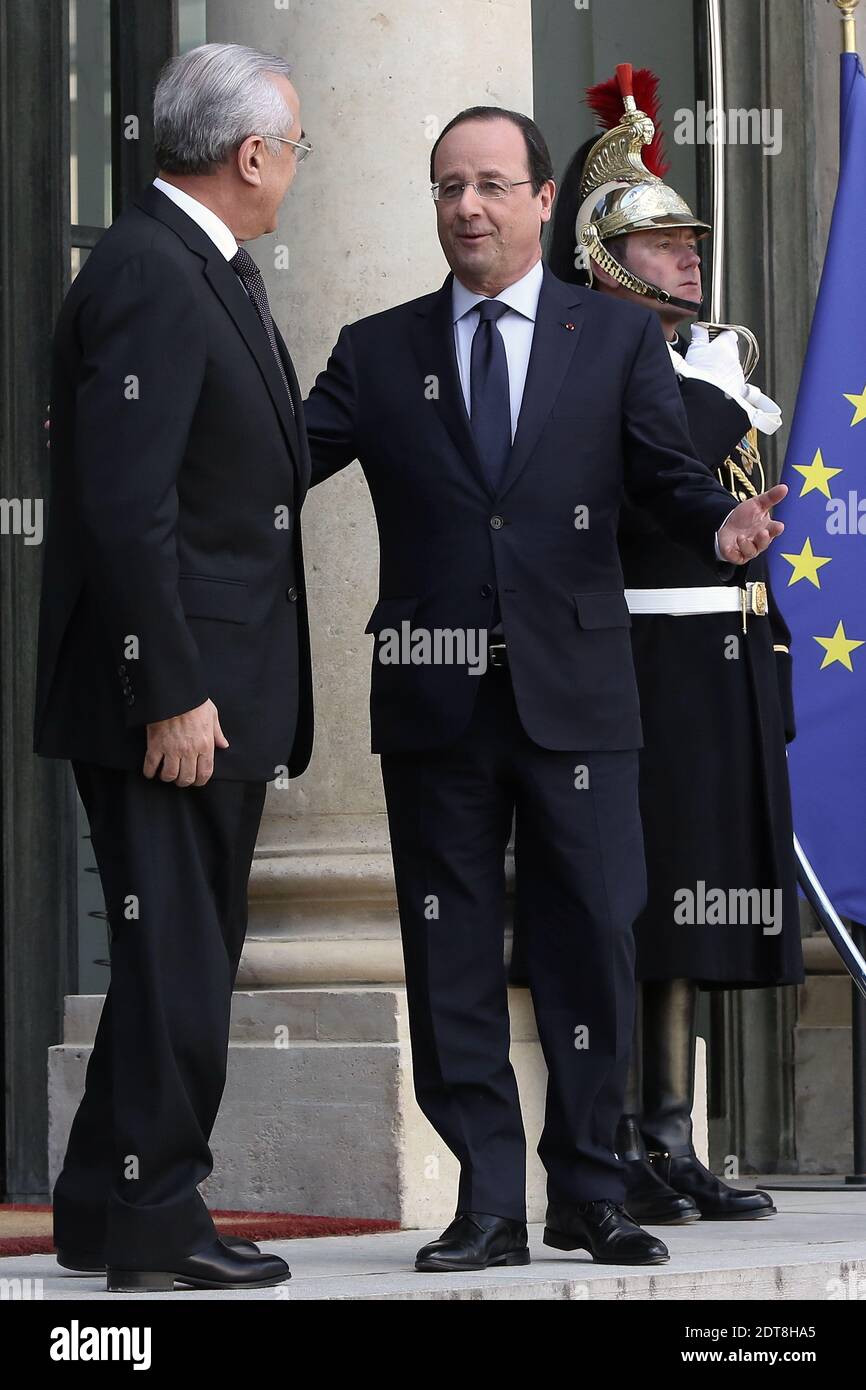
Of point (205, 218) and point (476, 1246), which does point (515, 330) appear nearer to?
point (205, 218)

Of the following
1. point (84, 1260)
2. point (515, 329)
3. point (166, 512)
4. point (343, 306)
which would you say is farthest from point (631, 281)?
point (84, 1260)

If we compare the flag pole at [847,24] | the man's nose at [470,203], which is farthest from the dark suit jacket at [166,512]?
the flag pole at [847,24]

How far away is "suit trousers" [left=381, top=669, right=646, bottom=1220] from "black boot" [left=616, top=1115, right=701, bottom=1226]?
836 mm

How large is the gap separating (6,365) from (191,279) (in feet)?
7.80

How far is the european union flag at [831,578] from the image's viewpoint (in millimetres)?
6930

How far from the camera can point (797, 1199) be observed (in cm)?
637

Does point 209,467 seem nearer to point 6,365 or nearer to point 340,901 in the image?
point 340,901

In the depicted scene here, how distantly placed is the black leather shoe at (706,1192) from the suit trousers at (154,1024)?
1.71 metres

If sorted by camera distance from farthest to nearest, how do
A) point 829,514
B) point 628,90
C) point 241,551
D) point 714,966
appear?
point 829,514, point 628,90, point 714,966, point 241,551

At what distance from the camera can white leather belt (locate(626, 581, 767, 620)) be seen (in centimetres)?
568

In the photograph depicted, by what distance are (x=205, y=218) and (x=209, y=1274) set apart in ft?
5.73

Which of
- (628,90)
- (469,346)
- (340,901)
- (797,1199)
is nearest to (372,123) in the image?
(628,90)

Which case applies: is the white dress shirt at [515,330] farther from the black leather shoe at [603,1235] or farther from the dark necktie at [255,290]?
the black leather shoe at [603,1235]

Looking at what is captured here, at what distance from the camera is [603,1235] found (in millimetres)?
4566
